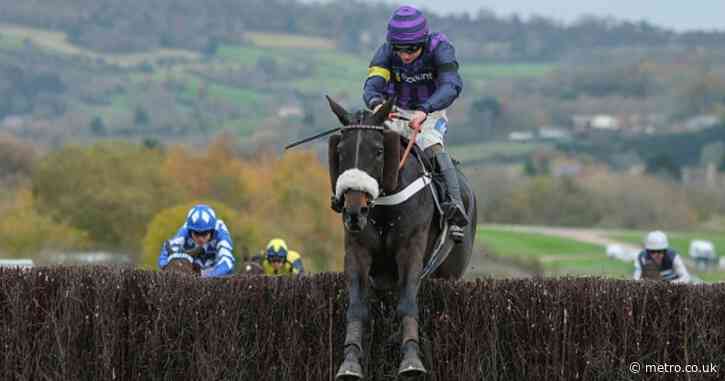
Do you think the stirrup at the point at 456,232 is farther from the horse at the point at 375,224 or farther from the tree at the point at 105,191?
the tree at the point at 105,191

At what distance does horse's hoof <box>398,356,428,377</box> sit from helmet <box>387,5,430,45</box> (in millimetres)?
2619

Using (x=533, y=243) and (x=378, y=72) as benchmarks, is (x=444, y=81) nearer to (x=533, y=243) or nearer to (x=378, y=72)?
(x=378, y=72)

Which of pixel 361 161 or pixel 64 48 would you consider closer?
pixel 361 161

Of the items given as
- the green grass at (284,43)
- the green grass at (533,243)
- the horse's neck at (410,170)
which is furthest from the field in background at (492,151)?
the horse's neck at (410,170)

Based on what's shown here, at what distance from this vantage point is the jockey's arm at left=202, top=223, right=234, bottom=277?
14.0 metres

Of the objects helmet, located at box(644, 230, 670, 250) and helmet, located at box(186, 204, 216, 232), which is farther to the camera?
helmet, located at box(644, 230, 670, 250)

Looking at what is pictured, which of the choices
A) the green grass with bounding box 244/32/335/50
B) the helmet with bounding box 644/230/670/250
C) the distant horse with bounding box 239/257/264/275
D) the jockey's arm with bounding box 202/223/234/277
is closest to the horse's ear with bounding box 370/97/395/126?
the jockey's arm with bounding box 202/223/234/277

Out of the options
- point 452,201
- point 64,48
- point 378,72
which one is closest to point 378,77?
point 378,72

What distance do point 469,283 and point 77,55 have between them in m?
175

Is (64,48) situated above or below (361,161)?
above

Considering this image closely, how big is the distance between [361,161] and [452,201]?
49.9 inches

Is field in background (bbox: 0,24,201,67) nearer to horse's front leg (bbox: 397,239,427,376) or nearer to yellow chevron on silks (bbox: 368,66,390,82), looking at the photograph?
yellow chevron on silks (bbox: 368,66,390,82)

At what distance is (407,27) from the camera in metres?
11.7

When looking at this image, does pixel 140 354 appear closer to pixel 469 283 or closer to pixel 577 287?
pixel 469 283
